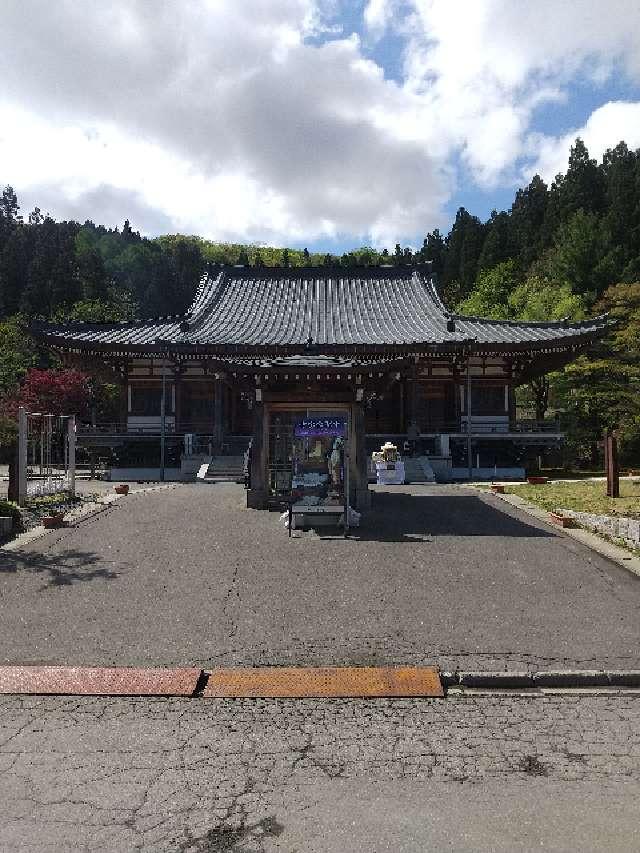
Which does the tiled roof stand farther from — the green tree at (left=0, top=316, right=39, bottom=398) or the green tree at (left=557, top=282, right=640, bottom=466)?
the green tree at (left=0, top=316, right=39, bottom=398)

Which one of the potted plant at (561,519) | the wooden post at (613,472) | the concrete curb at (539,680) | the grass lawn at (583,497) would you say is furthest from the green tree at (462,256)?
the concrete curb at (539,680)

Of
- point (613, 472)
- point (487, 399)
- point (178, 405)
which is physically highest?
point (487, 399)

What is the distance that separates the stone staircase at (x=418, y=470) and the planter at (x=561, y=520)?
8.58 metres

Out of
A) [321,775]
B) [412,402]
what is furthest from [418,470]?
[321,775]

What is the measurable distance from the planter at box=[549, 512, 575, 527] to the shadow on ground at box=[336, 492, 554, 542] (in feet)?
2.04

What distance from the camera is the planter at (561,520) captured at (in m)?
12.3

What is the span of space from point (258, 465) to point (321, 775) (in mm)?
10552

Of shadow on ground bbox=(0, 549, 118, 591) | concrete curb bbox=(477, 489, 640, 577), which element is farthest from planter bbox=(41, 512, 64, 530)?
concrete curb bbox=(477, 489, 640, 577)

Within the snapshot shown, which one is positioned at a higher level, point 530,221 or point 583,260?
point 530,221

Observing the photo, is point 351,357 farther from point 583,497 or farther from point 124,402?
point 124,402

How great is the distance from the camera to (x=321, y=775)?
13.1ft

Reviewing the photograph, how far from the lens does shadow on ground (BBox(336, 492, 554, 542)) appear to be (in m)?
11.7

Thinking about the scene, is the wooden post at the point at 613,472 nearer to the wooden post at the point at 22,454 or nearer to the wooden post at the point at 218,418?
the wooden post at the point at 22,454

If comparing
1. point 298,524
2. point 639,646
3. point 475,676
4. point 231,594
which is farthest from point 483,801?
point 298,524
